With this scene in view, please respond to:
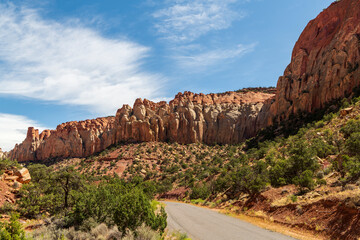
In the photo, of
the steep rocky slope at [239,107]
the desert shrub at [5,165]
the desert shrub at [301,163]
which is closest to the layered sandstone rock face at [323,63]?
the steep rocky slope at [239,107]

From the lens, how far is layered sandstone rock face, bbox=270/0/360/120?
43.4 m

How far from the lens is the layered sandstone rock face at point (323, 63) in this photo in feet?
142

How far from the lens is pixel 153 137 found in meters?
81.8

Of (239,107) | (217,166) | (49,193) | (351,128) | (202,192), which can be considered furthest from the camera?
(239,107)

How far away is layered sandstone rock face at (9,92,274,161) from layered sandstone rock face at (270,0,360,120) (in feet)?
60.4

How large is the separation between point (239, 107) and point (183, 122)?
2395cm

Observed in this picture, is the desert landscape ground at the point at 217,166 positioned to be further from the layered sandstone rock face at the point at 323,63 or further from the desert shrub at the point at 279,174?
the layered sandstone rock face at the point at 323,63

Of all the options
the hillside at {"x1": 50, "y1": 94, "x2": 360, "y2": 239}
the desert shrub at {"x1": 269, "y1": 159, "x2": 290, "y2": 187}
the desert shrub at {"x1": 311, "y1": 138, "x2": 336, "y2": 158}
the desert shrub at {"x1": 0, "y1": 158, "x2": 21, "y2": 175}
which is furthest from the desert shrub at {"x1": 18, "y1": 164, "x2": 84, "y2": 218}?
the desert shrub at {"x1": 311, "y1": 138, "x2": 336, "y2": 158}

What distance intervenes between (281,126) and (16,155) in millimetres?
132073

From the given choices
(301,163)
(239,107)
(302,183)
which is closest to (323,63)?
(239,107)

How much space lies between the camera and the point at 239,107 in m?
89.6

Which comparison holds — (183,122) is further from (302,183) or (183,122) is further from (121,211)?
(121,211)

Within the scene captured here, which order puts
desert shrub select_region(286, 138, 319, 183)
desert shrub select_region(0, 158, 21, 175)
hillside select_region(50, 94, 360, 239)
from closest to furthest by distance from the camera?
hillside select_region(50, 94, 360, 239) < desert shrub select_region(0, 158, 21, 175) < desert shrub select_region(286, 138, 319, 183)

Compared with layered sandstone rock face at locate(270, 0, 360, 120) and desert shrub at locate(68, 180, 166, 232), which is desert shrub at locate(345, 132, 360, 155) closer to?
desert shrub at locate(68, 180, 166, 232)
